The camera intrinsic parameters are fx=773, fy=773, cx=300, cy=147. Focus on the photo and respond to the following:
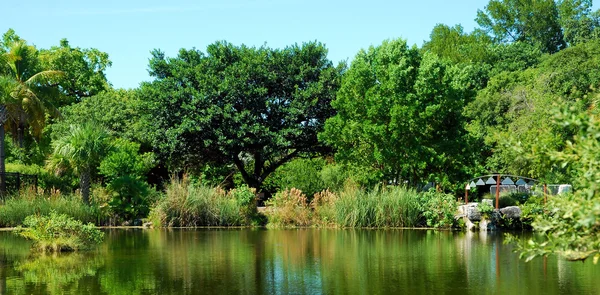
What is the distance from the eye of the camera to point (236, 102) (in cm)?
3291

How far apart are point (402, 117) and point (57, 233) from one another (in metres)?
13.6

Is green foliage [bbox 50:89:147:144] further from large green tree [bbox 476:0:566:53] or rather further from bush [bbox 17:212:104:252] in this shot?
large green tree [bbox 476:0:566:53]

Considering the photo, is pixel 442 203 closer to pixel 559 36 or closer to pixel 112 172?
pixel 112 172

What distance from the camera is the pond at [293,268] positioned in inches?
528

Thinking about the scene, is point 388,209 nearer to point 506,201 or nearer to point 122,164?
point 506,201

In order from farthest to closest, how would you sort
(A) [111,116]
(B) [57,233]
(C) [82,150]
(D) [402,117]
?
(A) [111,116] < (D) [402,117] < (C) [82,150] < (B) [57,233]

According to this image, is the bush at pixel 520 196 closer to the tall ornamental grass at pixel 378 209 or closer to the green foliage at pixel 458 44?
the tall ornamental grass at pixel 378 209

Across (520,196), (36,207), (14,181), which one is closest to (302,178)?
(520,196)

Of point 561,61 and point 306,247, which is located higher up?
point 561,61

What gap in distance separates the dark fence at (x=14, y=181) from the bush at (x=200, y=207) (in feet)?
17.5

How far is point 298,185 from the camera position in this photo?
33.1 metres

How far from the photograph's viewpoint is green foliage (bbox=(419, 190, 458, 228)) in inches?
1051

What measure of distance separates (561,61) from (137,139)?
2150 centimetres

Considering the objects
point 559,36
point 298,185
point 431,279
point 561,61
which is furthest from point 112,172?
point 559,36
